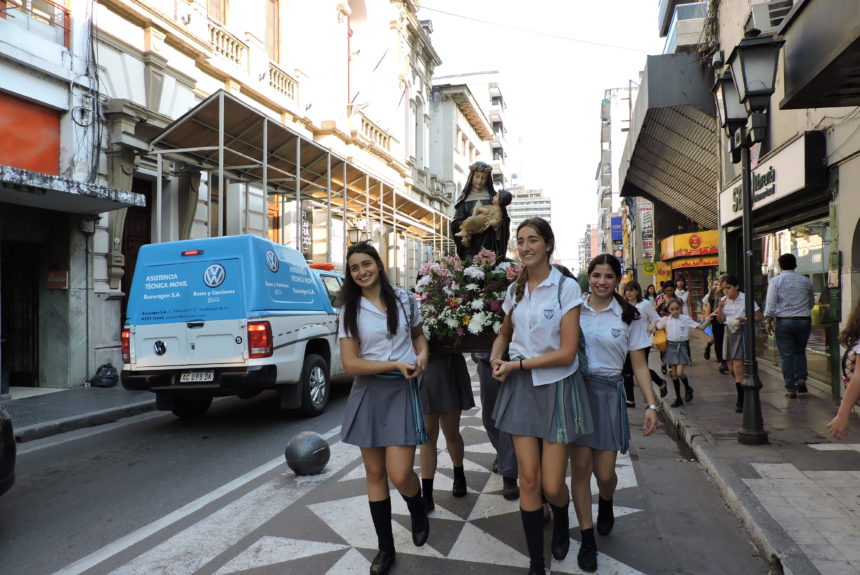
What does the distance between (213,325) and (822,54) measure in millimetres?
6540

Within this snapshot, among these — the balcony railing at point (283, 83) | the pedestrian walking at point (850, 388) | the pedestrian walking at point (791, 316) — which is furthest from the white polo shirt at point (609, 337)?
the balcony railing at point (283, 83)

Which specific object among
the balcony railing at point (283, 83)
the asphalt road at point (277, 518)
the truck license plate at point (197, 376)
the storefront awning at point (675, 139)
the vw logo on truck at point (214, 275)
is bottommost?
the asphalt road at point (277, 518)

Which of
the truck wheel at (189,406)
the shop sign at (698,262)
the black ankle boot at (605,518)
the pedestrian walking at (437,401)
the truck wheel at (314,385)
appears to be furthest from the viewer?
the shop sign at (698,262)

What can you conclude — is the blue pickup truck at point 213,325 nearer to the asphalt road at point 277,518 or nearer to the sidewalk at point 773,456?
the asphalt road at point 277,518

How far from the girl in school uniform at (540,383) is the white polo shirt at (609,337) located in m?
0.38

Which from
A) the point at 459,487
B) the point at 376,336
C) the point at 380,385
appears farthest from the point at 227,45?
the point at 380,385

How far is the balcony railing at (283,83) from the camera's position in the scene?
17047 millimetres

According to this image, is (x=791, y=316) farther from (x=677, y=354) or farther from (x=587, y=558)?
(x=587, y=558)

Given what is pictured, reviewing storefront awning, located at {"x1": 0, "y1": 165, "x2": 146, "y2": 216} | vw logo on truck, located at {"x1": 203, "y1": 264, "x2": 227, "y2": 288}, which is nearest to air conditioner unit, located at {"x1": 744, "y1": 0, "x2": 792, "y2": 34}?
vw logo on truck, located at {"x1": 203, "y1": 264, "x2": 227, "y2": 288}

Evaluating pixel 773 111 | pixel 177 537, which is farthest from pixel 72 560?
pixel 773 111

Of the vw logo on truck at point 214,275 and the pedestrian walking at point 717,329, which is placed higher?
the vw logo on truck at point 214,275

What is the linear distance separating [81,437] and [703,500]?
663cm

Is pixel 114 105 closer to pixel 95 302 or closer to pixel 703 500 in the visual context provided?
pixel 95 302

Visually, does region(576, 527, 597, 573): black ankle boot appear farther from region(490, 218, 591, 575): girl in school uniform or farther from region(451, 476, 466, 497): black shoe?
region(451, 476, 466, 497): black shoe
